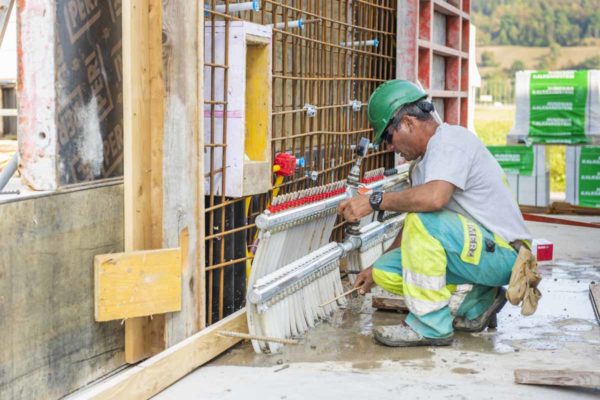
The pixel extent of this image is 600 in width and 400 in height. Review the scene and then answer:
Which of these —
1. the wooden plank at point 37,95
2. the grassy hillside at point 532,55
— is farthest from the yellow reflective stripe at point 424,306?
the grassy hillside at point 532,55

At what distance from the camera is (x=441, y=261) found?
3.84m

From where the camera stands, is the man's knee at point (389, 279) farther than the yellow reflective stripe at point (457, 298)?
No

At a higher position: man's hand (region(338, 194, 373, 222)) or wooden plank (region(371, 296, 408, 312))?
man's hand (region(338, 194, 373, 222))

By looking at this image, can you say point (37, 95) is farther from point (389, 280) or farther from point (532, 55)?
point (532, 55)

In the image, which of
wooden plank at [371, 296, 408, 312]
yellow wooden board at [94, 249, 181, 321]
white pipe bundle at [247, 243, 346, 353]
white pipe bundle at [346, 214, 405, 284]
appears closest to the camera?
yellow wooden board at [94, 249, 181, 321]

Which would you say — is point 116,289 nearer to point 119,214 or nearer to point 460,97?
point 119,214

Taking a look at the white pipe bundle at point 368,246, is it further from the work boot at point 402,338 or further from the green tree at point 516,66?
the green tree at point 516,66

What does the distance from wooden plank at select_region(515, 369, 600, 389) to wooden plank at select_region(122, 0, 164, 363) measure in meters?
1.41

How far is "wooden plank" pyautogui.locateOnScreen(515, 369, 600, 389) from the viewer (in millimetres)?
3219

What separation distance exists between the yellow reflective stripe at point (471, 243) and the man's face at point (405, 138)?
38cm

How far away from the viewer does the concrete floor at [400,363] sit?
10.8ft

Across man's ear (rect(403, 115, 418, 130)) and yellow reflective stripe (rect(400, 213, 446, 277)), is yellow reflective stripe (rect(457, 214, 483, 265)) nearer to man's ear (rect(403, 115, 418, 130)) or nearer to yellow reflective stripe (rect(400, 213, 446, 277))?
yellow reflective stripe (rect(400, 213, 446, 277))

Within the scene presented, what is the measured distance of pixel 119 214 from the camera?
3.31 m

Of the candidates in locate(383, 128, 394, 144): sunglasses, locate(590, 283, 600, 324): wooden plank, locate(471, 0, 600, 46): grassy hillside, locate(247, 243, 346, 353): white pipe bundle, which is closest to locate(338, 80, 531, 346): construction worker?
locate(383, 128, 394, 144): sunglasses
